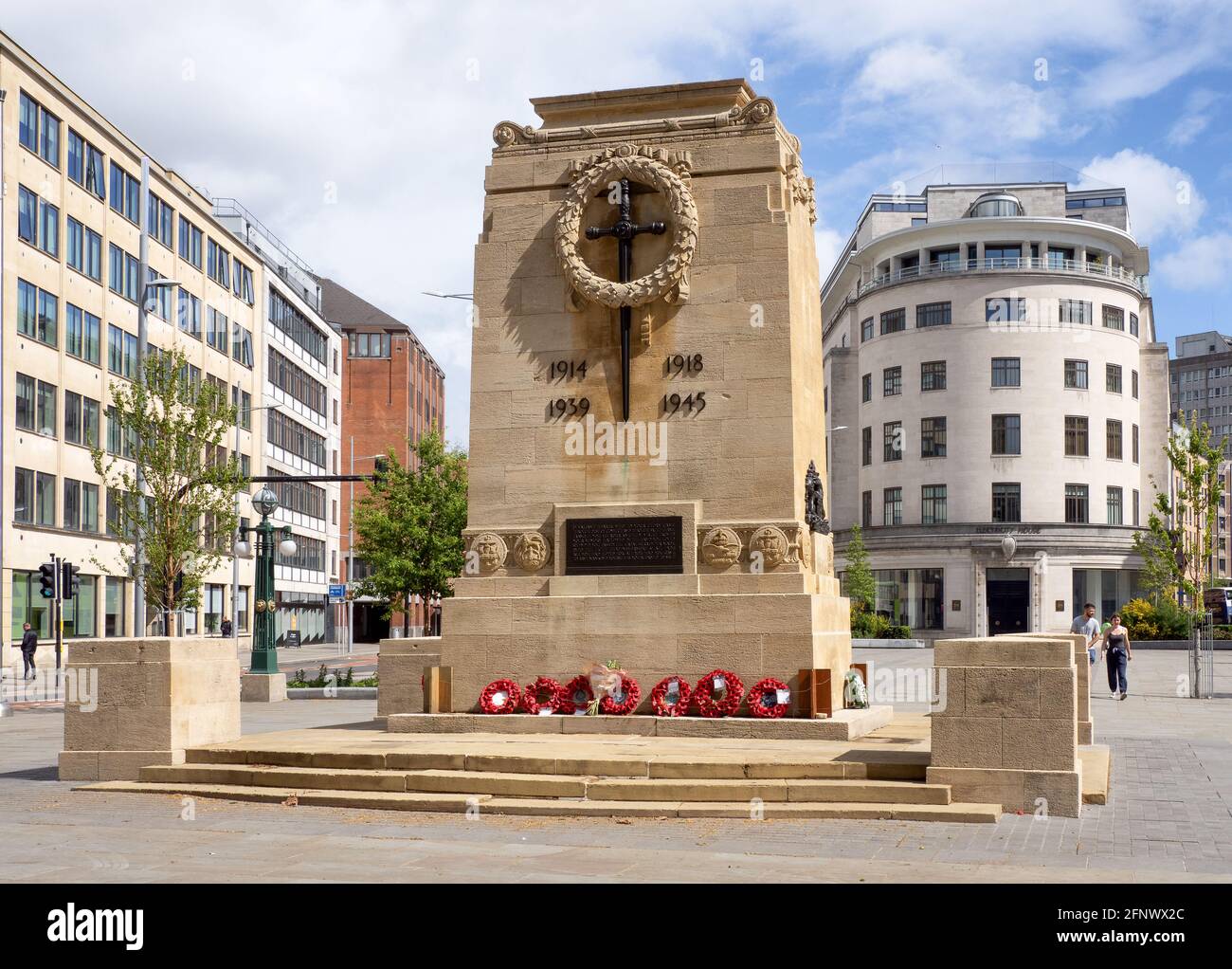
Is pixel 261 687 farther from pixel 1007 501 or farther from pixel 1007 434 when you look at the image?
pixel 1007 434

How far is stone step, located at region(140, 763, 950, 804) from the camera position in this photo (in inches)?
520

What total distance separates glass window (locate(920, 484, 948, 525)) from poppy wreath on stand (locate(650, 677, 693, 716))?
63.9 m

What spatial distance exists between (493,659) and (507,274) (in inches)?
206

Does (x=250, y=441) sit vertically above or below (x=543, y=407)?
above

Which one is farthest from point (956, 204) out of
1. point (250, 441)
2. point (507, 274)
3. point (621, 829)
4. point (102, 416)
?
point (621, 829)

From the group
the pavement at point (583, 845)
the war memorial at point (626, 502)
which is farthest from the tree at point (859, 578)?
the pavement at point (583, 845)

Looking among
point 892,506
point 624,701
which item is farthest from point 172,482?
point 892,506

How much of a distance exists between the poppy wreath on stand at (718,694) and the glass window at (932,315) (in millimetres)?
65152

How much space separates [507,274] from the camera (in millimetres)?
19203

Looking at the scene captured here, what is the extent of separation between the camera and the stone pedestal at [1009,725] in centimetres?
1283

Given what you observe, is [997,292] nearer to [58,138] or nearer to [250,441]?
[250,441]

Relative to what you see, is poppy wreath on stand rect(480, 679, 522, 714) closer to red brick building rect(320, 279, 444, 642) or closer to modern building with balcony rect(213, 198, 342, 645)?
modern building with balcony rect(213, 198, 342, 645)

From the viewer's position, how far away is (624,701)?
17.3 meters

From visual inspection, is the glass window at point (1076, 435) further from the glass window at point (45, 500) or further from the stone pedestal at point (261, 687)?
the stone pedestal at point (261, 687)
